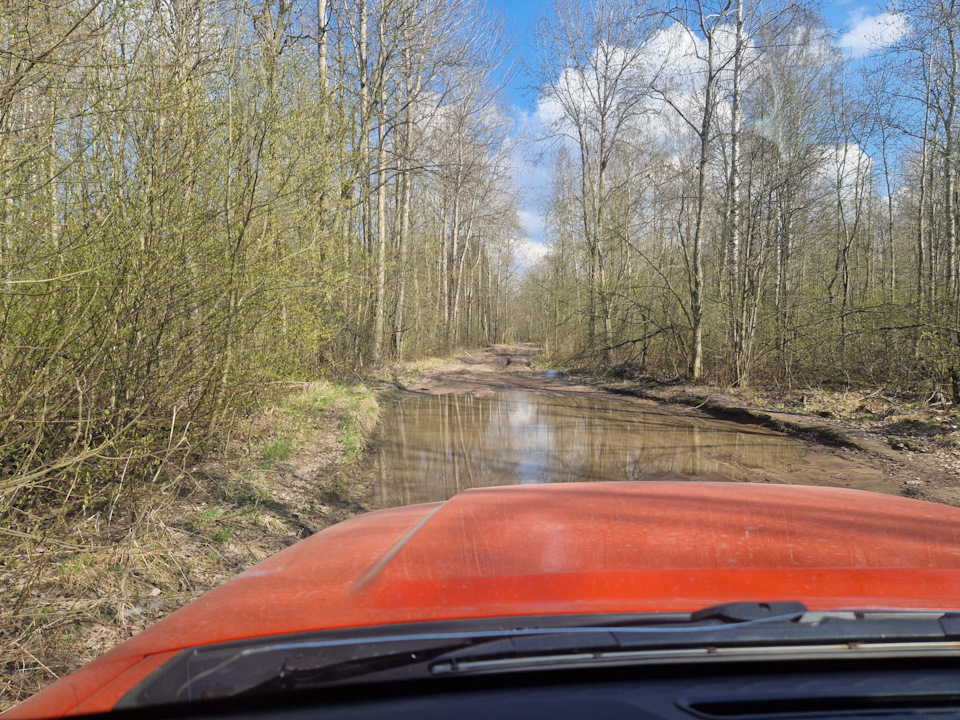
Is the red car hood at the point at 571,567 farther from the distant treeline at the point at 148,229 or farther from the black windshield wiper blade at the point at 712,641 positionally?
the distant treeline at the point at 148,229

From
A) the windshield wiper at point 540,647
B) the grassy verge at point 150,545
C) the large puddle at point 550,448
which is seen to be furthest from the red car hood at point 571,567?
the large puddle at point 550,448

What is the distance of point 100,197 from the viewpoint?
16.6 ft

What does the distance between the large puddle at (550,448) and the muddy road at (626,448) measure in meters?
0.02

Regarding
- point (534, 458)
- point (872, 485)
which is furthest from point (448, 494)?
point (872, 485)

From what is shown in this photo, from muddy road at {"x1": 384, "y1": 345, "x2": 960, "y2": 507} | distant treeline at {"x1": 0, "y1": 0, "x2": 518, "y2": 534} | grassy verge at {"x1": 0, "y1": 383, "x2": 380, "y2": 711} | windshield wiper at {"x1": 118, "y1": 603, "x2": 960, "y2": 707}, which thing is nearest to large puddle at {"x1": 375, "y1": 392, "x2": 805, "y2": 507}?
muddy road at {"x1": 384, "y1": 345, "x2": 960, "y2": 507}

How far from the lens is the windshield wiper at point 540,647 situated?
4.02 feet

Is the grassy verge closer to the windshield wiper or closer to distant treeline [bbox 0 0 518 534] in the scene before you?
distant treeline [bbox 0 0 518 534]

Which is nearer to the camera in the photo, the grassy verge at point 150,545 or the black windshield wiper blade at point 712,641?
the black windshield wiper blade at point 712,641

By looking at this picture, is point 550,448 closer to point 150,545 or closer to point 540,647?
point 150,545

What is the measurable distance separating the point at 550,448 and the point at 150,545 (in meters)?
6.70

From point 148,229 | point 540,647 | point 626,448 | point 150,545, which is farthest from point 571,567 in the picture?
point 626,448

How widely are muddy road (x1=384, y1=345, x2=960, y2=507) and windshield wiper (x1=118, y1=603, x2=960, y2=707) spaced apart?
547 cm

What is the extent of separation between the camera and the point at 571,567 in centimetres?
174

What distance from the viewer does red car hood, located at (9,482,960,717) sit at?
145cm
